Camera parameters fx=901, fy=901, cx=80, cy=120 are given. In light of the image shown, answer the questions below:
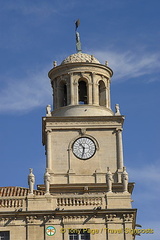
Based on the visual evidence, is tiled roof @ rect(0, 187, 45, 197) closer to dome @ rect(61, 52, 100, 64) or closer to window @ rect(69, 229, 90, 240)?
window @ rect(69, 229, 90, 240)

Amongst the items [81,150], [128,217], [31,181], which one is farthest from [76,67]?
[128,217]

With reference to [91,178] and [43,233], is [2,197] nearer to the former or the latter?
[43,233]

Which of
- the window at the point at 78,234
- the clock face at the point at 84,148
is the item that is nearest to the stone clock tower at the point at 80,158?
the clock face at the point at 84,148

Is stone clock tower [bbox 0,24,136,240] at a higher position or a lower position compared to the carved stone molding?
higher

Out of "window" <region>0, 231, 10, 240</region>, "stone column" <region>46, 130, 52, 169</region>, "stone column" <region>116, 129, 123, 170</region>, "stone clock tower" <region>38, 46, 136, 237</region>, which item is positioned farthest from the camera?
"stone column" <region>116, 129, 123, 170</region>

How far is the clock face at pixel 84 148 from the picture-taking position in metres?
78.9

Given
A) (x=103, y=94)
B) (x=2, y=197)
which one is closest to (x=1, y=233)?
(x=2, y=197)

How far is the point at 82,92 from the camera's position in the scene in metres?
83.6

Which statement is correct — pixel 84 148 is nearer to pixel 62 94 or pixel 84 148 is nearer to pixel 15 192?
pixel 62 94

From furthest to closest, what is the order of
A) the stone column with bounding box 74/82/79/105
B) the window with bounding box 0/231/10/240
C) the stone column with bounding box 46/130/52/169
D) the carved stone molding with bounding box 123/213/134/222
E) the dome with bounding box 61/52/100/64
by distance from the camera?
the dome with bounding box 61/52/100/64 < the stone column with bounding box 74/82/79/105 < the stone column with bounding box 46/130/52/169 < the carved stone molding with bounding box 123/213/134/222 < the window with bounding box 0/231/10/240

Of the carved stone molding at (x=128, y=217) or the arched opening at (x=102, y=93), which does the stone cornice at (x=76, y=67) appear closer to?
the arched opening at (x=102, y=93)

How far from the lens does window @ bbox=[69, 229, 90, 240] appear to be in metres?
63.5

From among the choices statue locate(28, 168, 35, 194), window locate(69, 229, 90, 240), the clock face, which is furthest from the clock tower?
window locate(69, 229, 90, 240)

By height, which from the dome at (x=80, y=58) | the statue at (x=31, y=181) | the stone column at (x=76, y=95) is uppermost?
the dome at (x=80, y=58)
